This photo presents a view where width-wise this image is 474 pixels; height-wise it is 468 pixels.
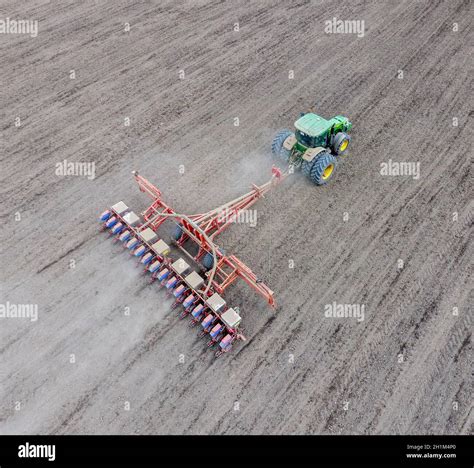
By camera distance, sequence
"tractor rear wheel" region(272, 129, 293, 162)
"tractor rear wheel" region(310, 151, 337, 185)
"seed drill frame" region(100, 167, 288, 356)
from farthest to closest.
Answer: "tractor rear wheel" region(272, 129, 293, 162), "tractor rear wheel" region(310, 151, 337, 185), "seed drill frame" region(100, 167, 288, 356)

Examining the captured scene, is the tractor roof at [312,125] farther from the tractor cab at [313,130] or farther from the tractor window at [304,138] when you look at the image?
the tractor window at [304,138]

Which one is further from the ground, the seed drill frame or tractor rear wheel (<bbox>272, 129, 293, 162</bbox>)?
tractor rear wheel (<bbox>272, 129, 293, 162</bbox>)

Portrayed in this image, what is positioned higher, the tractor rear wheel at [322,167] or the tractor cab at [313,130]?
the tractor cab at [313,130]

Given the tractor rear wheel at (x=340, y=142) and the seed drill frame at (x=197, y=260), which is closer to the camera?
the seed drill frame at (x=197, y=260)

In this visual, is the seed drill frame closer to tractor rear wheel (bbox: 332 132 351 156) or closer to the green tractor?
the green tractor

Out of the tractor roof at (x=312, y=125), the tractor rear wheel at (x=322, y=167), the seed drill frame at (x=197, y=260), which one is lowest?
the seed drill frame at (x=197, y=260)

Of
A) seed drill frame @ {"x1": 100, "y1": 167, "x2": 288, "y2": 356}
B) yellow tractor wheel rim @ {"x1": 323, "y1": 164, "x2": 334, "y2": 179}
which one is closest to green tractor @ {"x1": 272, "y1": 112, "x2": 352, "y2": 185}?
yellow tractor wheel rim @ {"x1": 323, "y1": 164, "x2": 334, "y2": 179}

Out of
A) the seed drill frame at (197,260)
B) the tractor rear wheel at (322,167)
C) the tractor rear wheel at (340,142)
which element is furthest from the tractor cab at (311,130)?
the seed drill frame at (197,260)

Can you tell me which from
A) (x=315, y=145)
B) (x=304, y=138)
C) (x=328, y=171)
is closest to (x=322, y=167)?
(x=315, y=145)
